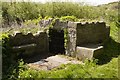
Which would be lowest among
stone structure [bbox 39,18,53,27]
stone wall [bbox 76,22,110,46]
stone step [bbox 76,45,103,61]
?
stone step [bbox 76,45,103,61]

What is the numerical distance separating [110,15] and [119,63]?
846 cm

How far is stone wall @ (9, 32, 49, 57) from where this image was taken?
26.9 feet

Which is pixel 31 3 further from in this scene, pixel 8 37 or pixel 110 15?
pixel 8 37

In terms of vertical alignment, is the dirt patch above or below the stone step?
below

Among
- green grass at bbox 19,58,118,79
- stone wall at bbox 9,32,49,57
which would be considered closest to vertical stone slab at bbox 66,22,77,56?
stone wall at bbox 9,32,49,57

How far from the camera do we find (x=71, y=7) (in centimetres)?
1509

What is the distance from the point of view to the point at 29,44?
8.73 m

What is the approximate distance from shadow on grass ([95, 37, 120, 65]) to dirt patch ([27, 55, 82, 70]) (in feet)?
3.08

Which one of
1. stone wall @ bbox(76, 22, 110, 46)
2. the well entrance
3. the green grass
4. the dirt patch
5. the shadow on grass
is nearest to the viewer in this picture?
the green grass

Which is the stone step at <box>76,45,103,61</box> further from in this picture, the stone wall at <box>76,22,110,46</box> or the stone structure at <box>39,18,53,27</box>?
the stone structure at <box>39,18,53,27</box>

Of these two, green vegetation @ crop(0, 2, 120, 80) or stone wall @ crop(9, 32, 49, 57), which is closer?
green vegetation @ crop(0, 2, 120, 80)

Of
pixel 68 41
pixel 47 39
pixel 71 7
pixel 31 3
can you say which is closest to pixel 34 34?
pixel 47 39

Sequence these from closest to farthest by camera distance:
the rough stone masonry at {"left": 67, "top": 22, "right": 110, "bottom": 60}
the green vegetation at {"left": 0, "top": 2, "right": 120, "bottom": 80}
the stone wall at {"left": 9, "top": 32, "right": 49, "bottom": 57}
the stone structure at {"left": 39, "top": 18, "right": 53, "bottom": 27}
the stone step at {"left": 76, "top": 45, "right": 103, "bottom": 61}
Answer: the green vegetation at {"left": 0, "top": 2, "right": 120, "bottom": 80} → the stone wall at {"left": 9, "top": 32, "right": 49, "bottom": 57} → the stone step at {"left": 76, "top": 45, "right": 103, "bottom": 61} → the rough stone masonry at {"left": 67, "top": 22, "right": 110, "bottom": 60} → the stone structure at {"left": 39, "top": 18, "right": 53, "bottom": 27}

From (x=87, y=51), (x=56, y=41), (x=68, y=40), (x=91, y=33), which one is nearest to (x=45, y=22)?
(x=56, y=41)
